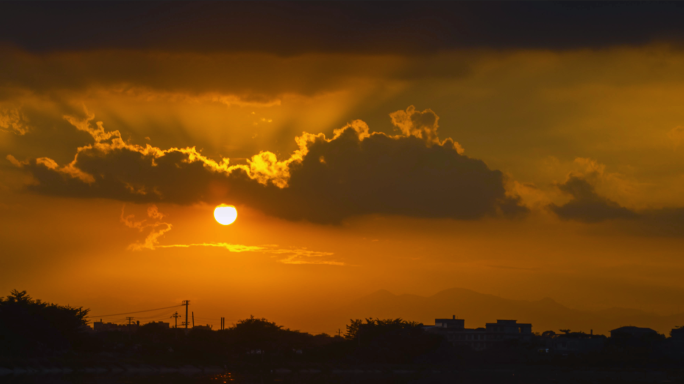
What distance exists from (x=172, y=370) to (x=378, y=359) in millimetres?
42099

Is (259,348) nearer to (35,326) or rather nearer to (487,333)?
(35,326)

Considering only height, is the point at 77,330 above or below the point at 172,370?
above

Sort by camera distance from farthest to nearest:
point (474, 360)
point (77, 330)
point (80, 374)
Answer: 1. point (474, 360)
2. point (77, 330)
3. point (80, 374)

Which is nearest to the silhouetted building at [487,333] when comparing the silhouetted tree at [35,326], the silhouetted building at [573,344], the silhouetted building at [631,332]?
the silhouetted building at [573,344]

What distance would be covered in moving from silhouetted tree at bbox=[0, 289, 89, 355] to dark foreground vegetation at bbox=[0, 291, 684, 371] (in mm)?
113

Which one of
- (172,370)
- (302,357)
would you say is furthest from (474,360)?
(172,370)

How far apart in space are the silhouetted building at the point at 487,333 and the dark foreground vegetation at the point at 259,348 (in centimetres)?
1255

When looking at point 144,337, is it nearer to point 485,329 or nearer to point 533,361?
point 533,361

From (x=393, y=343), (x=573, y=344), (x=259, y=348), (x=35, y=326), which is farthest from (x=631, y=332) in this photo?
(x=35, y=326)

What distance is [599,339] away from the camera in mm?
171250

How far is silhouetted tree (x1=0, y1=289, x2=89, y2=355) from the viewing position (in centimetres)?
8038

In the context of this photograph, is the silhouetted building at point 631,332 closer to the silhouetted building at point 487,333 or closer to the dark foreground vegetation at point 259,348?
the dark foreground vegetation at point 259,348

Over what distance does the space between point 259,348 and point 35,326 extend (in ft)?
152

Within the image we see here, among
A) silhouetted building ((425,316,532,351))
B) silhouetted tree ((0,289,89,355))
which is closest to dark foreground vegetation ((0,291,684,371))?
silhouetted tree ((0,289,89,355))
